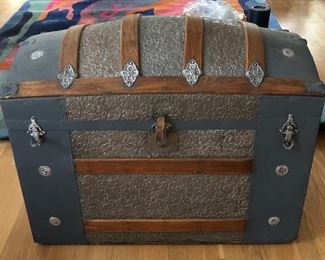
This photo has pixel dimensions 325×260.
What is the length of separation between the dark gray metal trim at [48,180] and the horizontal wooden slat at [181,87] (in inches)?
2.8

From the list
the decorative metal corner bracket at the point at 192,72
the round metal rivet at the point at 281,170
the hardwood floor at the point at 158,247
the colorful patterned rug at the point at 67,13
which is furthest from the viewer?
the colorful patterned rug at the point at 67,13

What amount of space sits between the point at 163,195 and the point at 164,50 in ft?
1.25

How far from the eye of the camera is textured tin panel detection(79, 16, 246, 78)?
1032 mm

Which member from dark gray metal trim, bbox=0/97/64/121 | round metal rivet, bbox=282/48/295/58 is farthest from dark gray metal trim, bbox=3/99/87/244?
round metal rivet, bbox=282/48/295/58

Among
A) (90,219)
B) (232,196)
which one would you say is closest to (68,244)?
(90,219)

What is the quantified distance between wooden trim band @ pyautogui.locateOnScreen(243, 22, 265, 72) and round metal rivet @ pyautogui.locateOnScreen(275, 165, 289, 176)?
0.87ft

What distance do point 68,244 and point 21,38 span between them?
161 cm

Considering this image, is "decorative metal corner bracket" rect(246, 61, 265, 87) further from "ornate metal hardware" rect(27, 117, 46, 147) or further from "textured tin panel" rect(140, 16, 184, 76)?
"ornate metal hardware" rect(27, 117, 46, 147)

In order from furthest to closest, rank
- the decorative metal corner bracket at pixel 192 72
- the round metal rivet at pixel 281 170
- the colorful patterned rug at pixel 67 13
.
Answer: the colorful patterned rug at pixel 67 13
the round metal rivet at pixel 281 170
the decorative metal corner bracket at pixel 192 72

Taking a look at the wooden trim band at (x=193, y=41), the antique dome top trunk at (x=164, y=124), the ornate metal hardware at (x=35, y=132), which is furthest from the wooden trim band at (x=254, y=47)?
the ornate metal hardware at (x=35, y=132)

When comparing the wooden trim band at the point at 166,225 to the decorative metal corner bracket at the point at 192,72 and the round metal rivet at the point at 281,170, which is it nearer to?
the round metal rivet at the point at 281,170

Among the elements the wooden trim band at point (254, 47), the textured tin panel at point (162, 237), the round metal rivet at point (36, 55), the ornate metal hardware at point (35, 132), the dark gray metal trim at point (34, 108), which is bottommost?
the textured tin panel at point (162, 237)

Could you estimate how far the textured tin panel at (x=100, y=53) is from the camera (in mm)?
1041

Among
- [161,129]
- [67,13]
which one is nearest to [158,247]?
[161,129]
